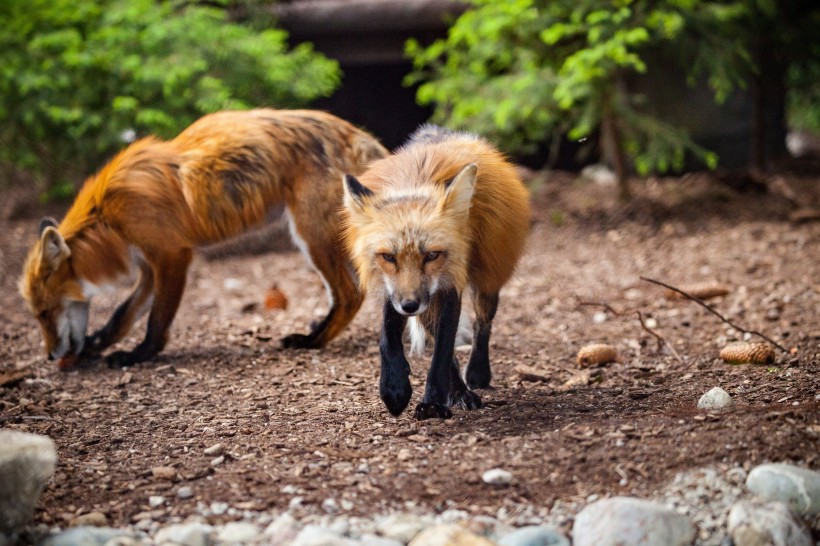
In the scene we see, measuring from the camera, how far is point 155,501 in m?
3.62

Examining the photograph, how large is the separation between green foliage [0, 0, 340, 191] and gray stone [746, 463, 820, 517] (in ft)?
20.3

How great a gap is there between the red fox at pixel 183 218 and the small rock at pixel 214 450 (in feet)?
6.37

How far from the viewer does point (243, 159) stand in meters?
5.91

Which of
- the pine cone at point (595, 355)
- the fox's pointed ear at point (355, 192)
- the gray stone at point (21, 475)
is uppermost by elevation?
the fox's pointed ear at point (355, 192)

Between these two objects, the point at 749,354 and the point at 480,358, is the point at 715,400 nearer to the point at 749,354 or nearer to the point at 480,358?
the point at 749,354

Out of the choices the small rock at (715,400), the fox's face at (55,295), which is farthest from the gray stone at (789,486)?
the fox's face at (55,295)

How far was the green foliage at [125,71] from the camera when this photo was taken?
28.7 feet

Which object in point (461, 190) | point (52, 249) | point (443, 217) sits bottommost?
point (52, 249)

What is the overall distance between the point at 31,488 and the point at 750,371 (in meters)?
3.61

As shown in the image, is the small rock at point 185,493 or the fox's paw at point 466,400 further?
the fox's paw at point 466,400

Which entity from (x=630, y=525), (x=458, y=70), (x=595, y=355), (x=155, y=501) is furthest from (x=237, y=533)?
(x=458, y=70)

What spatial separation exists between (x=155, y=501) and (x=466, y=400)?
164cm

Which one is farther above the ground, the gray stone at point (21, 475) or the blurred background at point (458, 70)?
the blurred background at point (458, 70)

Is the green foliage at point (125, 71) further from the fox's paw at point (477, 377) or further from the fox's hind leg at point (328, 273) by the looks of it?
the fox's paw at point (477, 377)
